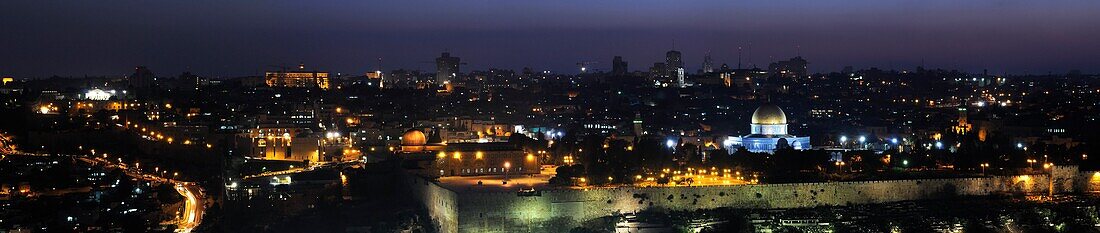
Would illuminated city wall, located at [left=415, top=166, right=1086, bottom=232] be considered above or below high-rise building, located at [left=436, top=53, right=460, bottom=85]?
below

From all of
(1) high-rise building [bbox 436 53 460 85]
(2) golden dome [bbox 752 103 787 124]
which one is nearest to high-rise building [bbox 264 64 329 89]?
(1) high-rise building [bbox 436 53 460 85]

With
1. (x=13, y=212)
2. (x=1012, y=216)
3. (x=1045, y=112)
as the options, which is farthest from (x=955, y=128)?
(x=13, y=212)

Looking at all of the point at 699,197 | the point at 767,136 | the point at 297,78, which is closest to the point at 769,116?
the point at 767,136

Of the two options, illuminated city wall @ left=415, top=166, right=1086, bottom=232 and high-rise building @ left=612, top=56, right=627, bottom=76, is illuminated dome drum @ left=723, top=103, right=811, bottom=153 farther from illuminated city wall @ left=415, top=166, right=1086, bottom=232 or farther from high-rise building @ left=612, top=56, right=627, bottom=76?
high-rise building @ left=612, top=56, right=627, bottom=76

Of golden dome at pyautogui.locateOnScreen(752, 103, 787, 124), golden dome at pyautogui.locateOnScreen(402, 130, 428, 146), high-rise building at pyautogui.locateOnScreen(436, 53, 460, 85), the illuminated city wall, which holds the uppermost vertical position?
high-rise building at pyautogui.locateOnScreen(436, 53, 460, 85)

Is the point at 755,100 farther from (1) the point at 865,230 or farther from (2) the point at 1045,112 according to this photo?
(1) the point at 865,230

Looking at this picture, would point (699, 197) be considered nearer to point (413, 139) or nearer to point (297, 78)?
point (413, 139)
